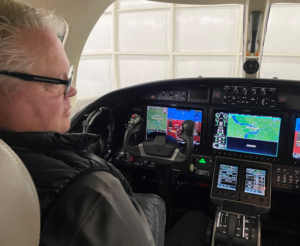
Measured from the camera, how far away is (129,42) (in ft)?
19.2

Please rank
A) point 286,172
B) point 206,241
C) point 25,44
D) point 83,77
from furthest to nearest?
point 83,77
point 286,172
point 206,241
point 25,44

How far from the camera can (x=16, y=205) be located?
0.46 m

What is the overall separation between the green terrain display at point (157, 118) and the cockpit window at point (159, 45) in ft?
11.6

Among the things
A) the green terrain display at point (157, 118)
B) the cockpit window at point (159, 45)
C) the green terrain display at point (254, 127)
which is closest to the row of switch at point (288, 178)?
the green terrain display at point (254, 127)

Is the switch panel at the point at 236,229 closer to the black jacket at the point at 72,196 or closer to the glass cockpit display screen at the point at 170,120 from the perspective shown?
the glass cockpit display screen at the point at 170,120

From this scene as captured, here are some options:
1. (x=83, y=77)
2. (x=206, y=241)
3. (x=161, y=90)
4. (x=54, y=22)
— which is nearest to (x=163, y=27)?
(x=83, y=77)

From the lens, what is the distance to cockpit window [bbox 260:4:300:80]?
4.65m

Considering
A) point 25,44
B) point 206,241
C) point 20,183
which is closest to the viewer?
point 20,183

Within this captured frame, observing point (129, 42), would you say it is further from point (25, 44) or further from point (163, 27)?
point (25, 44)

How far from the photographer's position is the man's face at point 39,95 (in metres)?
0.58

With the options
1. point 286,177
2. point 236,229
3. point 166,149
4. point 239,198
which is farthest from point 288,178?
point 166,149

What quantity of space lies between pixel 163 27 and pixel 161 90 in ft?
12.8

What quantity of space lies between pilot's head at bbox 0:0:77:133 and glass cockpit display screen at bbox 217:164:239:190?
1.45 metres

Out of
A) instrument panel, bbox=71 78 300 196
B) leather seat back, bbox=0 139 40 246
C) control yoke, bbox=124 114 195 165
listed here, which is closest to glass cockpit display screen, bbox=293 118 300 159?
instrument panel, bbox=71 78 300 196
